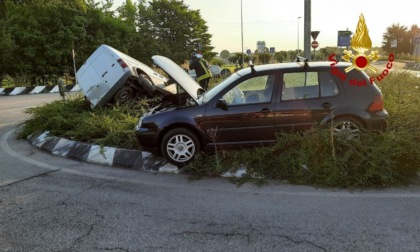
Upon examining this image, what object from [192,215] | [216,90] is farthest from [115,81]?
[192,215]

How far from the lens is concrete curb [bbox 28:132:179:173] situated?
566 centimetres

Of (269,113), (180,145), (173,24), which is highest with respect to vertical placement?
(173,24)

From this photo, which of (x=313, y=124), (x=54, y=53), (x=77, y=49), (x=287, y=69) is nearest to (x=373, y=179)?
(x=313, y=124)

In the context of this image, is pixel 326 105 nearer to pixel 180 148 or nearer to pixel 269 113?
pixel 269 113

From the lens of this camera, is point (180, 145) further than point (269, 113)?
Yes

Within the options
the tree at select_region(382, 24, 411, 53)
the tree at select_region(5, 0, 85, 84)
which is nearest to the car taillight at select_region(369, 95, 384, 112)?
the tree at select_region(5, 0, 85, 84)

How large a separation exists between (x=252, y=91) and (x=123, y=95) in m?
3.95

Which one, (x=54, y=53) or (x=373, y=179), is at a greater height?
(x=54, y=53)

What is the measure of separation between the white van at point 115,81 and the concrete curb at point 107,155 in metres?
1.77

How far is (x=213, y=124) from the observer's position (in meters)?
5.41

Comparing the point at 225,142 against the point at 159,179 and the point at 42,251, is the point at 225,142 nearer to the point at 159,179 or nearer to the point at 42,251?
the point at 159,179

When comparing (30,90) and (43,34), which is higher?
(43,34)

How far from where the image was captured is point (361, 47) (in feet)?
15.9

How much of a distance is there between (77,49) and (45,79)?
4.42 meters
